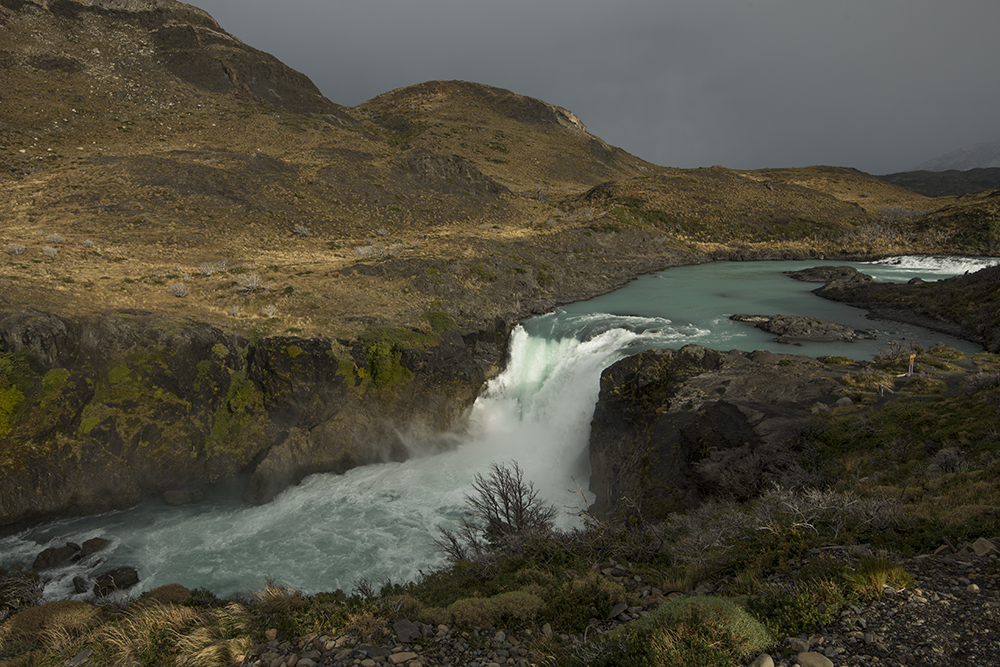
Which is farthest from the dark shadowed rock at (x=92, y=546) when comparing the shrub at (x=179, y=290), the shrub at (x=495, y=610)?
the shrub at (x=495, y=610)

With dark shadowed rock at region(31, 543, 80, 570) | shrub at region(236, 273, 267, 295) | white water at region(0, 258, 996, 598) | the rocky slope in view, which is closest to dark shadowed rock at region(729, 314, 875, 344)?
white water at region(0, 258, 996, 598)

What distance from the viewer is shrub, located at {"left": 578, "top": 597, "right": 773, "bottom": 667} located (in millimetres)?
5461

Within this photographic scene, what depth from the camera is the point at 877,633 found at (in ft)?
18.0

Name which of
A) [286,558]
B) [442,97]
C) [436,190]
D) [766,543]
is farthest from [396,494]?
[442,97]

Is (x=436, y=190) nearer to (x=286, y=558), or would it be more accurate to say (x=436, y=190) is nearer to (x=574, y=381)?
(x=574, y=381)

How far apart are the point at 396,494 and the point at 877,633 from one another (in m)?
19.3

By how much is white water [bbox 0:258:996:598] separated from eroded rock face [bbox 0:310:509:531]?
1047 mm

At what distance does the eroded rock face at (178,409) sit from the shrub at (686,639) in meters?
19.6

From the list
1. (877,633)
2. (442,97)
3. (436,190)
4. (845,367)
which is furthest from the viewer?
(442,97)

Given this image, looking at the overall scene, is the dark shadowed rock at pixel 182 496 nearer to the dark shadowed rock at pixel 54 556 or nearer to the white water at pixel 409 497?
the white water at pixel 409 497

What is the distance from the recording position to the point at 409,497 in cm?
2186

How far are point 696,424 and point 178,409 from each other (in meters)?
21.1

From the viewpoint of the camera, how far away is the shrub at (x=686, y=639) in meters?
5.46

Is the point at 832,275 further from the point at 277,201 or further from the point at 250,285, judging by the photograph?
the point at 277,201
